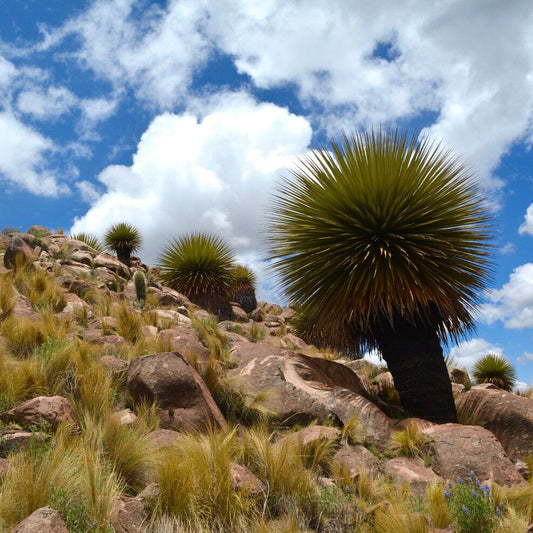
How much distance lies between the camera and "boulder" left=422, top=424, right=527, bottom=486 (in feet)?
17.4

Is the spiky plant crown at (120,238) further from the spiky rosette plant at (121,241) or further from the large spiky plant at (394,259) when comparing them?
the large spiky plant at (394,259)

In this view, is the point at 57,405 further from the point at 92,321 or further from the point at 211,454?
the point at 92,321

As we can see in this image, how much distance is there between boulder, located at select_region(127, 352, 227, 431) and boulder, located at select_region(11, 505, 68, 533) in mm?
2471

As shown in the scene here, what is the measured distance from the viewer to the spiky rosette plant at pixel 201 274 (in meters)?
15.9

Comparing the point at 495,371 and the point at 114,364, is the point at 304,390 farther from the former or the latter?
the point at 495,371

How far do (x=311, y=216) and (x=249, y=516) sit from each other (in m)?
5.29

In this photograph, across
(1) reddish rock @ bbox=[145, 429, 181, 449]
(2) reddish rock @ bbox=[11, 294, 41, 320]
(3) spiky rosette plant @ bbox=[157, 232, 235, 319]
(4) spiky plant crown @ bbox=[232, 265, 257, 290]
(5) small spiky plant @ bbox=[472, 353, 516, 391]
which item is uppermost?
(4) spiky plant crown @ bbox=[232, 265, 257, 290]

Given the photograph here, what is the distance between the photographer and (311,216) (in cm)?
811

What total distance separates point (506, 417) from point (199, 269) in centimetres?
1117

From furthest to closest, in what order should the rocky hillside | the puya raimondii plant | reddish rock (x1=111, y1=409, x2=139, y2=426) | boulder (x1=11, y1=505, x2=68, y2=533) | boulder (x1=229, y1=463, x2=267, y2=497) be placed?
1. reddish rock (x1=111, y1=409, x2=139, y2=426)
2. boulder (x1=229, y1=463, x2=267, y2=497)
3. the puya raimondii plant
4. the rocky hillside
5. boulder (x1=11, y1=505, x2=68, y2=533)

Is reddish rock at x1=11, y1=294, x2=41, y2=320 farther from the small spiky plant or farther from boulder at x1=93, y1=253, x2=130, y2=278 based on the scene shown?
the small spiky plant

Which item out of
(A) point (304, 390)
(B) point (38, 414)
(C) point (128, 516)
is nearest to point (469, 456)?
(A) point (304, 390)

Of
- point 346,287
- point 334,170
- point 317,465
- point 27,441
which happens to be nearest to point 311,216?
point 334,170

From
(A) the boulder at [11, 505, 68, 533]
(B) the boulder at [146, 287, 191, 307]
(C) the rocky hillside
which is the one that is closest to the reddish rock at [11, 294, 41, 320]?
(C) the rocky hillside
